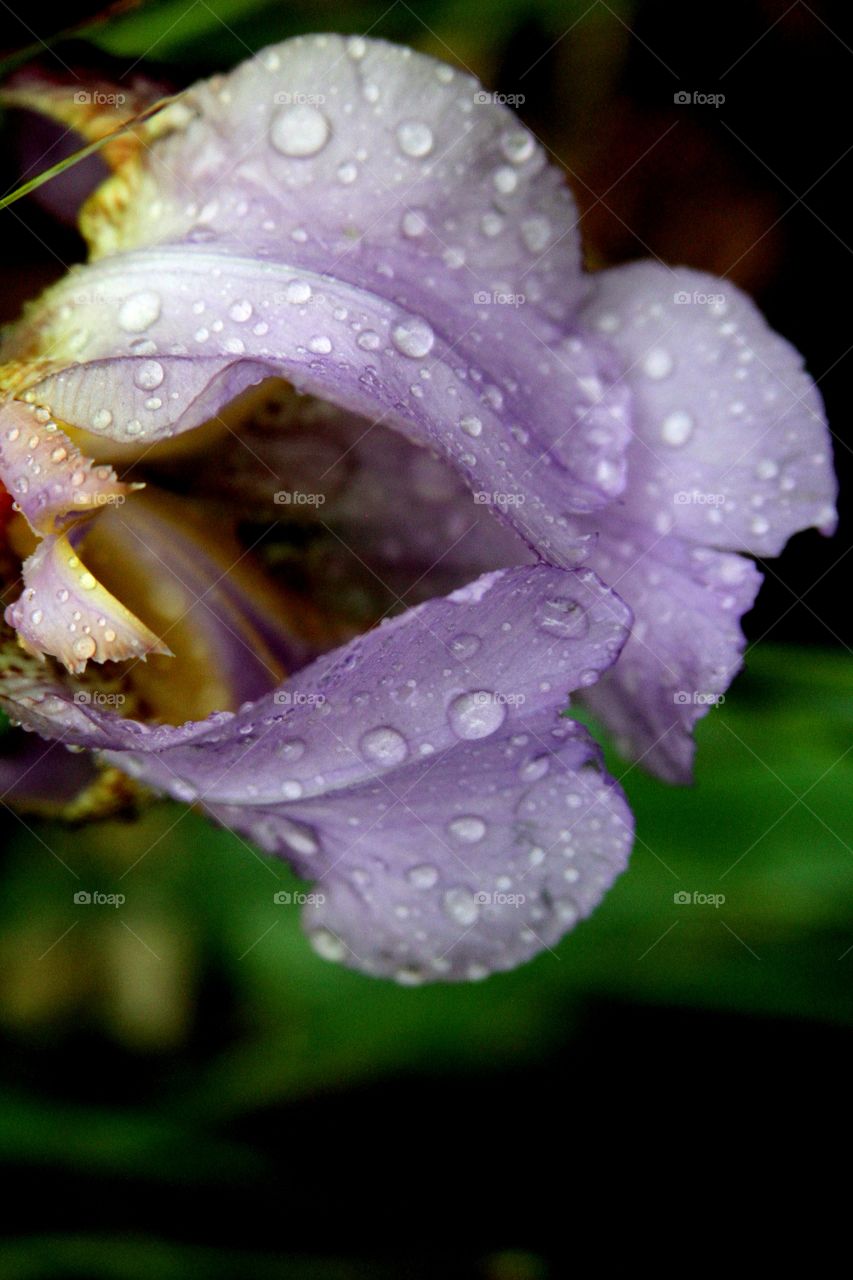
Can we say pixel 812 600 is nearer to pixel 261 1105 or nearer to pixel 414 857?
pixel 414 857

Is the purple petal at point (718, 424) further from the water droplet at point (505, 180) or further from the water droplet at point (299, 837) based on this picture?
the water droplet at point (299, 837)

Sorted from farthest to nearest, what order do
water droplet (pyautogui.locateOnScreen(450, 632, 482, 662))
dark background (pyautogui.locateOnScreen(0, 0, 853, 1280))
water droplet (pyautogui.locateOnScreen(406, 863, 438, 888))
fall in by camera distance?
dark background (pyautogui.locateOnScreen(0, 0, 853, 1280))
water droplet (pyautogui.locateOnScreen(406, 863, 438, 888))
water droplet (pyautogui.locateOnScreen(450, 632, 482, 662))

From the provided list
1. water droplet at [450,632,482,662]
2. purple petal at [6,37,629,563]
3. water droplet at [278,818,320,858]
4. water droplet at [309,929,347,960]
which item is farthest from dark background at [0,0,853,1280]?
water droplet at [450,632,482,662]

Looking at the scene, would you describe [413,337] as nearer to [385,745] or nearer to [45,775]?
[385,745]

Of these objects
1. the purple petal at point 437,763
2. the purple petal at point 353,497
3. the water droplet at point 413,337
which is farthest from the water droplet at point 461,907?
the water droplet at point 413,337

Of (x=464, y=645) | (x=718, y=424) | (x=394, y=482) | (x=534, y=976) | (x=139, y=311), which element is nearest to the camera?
(x=464, y=645)

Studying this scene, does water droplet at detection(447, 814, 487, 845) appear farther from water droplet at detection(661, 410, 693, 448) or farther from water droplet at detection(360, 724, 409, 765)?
water droplet at detection(661, 410, 693, 448)

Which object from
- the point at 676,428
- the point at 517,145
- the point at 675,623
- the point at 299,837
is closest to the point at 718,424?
the point at 676,428
